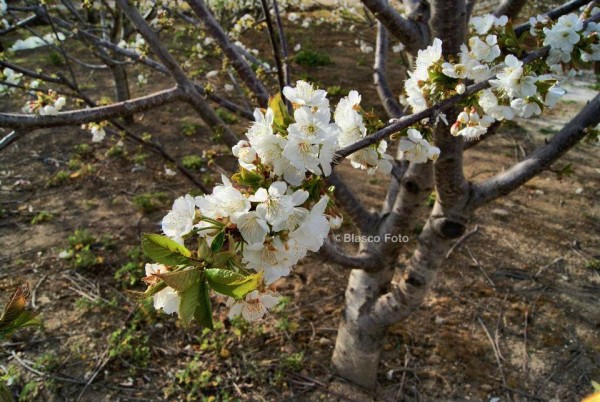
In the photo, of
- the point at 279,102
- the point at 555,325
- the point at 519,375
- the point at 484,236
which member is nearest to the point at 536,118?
the point at 484,236

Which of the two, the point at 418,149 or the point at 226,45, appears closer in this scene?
the point at 418,149

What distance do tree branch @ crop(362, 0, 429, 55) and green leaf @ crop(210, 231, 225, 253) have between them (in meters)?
1.24

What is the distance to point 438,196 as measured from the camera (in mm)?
1966

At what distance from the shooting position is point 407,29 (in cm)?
173

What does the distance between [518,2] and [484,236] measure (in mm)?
2594

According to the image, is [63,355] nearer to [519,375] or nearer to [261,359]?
[261,359]

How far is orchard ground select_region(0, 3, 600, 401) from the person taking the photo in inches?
106

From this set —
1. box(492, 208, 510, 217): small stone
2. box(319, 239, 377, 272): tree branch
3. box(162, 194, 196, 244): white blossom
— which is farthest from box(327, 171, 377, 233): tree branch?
box(492, 208, 510, 217): small stone

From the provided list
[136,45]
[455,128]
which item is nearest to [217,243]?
[455,128]

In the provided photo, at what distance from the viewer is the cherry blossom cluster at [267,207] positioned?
2.46 feet

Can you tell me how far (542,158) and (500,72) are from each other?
0.72 metres

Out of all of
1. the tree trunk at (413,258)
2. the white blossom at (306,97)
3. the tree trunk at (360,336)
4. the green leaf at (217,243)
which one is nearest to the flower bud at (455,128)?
the tree trunk at (413,258)

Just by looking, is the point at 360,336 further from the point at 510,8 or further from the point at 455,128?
the point at 510,8

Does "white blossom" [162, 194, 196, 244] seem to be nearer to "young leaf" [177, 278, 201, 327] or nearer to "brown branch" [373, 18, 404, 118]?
"young leaf" [177, 278, 201, 327]
